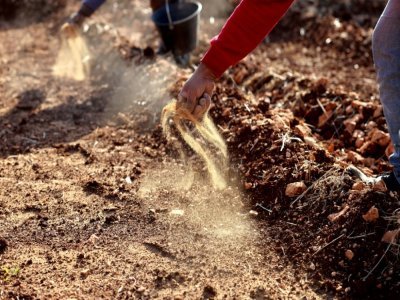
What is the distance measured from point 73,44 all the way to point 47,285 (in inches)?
130

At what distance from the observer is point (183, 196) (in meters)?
3.13

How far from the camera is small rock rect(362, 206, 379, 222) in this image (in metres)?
2.49

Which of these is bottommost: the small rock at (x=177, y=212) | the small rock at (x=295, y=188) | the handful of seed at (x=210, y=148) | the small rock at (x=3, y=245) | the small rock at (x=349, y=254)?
the small rock at (x=3, y=245)

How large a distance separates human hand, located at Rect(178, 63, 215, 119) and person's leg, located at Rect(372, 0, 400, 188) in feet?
2.58

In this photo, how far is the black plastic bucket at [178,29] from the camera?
4.91 m

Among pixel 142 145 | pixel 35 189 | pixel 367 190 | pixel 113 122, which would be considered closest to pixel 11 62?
pixel 113 122

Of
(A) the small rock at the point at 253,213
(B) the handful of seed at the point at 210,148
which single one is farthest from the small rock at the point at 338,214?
(B) the handful of seed at the point at 210,148

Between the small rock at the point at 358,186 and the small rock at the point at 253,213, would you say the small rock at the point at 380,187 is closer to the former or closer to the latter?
the small rock at the point at 358,186

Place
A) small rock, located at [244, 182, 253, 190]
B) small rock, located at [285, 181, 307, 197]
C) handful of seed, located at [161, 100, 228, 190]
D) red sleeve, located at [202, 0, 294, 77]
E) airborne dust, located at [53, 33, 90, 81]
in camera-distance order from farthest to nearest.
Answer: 1. airborne dust, located at [53, 33, 90, 81]
2. handful of seed, located at [161, 100, 228, 190]
3. small rock, located at [244, 182, 253, 190]
4. small rock, located at [285, 181, 307, 197]
5. red sleeve, located at [202, 0, 294, 77]

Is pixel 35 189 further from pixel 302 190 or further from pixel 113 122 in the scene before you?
pixel 302 190

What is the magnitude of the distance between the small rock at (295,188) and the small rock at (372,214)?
42 centimetres

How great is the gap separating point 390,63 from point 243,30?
2.36ft

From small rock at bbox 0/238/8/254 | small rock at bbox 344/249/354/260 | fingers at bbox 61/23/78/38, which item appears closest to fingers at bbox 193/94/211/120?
small rock at bbox 344/249/354/260

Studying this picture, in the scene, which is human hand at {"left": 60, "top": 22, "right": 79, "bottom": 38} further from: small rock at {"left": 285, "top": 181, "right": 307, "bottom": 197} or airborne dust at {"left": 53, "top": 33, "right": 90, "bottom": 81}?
small rock at {"left": 285, "top": 181, "right": 307, "bottom": 197}
